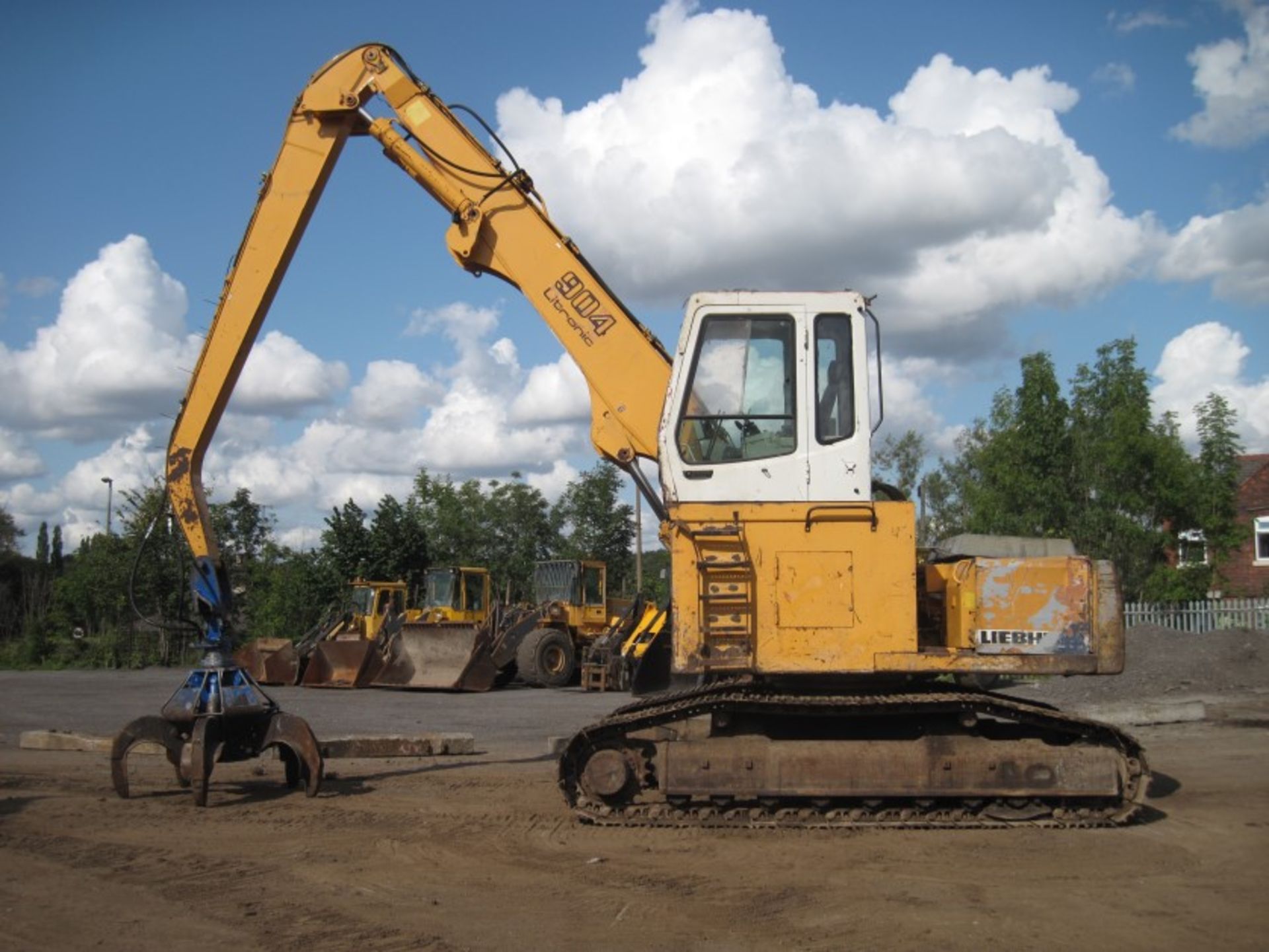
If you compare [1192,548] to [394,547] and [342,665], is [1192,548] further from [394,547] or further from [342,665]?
[394,547]

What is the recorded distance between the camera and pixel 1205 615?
25266 millimetres

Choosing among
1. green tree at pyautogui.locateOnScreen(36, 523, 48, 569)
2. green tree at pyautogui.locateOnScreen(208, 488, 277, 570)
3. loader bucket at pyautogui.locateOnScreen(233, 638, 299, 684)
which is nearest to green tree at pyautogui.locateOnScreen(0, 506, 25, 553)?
green tree at pyautogui.locateOnScreen(36, 523, 48, 569)

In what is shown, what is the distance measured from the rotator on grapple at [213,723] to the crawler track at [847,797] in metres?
2.52

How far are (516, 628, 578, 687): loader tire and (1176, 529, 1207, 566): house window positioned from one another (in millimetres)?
15937

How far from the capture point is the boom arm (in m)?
8.91

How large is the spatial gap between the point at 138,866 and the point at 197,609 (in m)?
2.88

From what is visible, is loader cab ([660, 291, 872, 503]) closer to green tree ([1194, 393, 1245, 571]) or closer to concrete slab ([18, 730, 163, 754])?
concrete slab ([18, 730, 163, 754])

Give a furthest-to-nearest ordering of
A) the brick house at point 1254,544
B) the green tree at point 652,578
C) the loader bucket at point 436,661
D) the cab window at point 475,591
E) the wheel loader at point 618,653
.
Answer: the green tree at point 652,578 < the brick house at point 1254,544 < the cab window at point 475,591 < the wheel loader at point 618,653 < the loader bucket at point 436,661

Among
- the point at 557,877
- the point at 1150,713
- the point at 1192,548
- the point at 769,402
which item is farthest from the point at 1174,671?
the point at 557,877

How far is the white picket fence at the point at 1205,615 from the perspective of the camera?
2520 cm

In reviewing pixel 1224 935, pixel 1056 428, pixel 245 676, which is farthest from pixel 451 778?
pixel 1056 428

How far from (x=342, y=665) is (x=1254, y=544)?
3189 cm

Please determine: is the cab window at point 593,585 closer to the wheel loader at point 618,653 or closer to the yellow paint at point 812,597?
the wheel loader at point 618,653

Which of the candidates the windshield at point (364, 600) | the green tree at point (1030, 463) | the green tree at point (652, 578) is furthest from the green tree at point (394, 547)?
the green tree at point (1030, 463)
